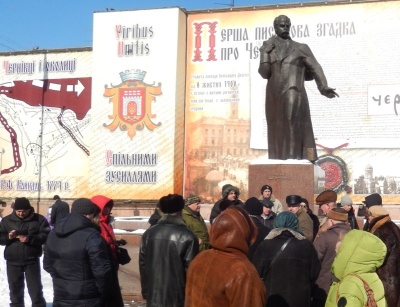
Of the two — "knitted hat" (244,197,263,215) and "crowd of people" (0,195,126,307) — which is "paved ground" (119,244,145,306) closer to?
"knitted hat" (244,197,263,215)

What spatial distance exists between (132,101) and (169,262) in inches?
853

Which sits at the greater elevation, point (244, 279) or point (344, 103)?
point (344, 103)

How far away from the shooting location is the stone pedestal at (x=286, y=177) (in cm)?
925

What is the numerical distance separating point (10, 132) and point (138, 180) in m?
6.20

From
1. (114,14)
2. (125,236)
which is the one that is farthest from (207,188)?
(125,236)

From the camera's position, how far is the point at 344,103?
79.3 ft

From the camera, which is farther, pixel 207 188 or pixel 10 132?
pixel 10 132

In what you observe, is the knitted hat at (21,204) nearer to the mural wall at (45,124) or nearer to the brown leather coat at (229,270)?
the brown leather coat at (229,270)

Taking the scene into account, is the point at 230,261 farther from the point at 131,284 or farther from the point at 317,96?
the point at 317,96

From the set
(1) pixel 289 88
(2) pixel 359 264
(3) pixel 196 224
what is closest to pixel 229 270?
(2) pixel 359 264

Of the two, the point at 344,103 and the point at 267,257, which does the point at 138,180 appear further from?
the point at 267,257

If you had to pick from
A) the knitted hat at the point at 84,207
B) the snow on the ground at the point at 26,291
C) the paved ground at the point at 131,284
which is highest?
the knitted hat at the point at 84,207

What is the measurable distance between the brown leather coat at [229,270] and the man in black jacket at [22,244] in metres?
4.24

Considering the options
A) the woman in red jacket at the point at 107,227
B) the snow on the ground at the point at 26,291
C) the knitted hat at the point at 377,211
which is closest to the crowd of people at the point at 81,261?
the woman in red jacket at the point at 107,227
